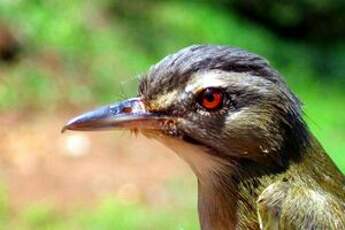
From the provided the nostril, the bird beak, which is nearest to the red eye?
the bird beak

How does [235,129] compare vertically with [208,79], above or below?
below

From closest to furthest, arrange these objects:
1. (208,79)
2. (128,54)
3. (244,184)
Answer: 1. (208,79)
2. (244,184)
3. (128,54)

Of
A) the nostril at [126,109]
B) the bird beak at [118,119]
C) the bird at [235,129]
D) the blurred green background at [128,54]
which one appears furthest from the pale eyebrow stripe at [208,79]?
the blurred green background at [128,54]

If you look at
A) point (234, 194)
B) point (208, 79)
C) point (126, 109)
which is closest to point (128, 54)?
point (126, 109)

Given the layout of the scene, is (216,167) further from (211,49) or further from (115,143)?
(115,143)

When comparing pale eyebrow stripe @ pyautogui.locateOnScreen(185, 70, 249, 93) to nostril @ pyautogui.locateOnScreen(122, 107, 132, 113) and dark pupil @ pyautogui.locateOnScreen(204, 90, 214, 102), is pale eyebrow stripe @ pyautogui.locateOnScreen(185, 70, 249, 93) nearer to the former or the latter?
dark pupil @ pyautogui.locateOnScreen(204, 90, 214, 102)

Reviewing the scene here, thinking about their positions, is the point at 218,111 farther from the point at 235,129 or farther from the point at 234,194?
the point at 234,194
